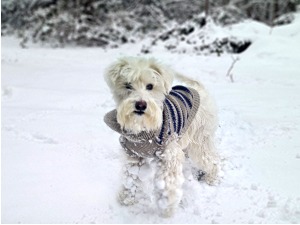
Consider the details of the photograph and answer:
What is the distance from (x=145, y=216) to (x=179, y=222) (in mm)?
275

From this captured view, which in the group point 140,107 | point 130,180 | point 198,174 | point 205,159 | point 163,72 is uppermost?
point 163,72

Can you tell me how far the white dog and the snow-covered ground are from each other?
0.68 ft

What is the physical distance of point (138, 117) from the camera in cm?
286

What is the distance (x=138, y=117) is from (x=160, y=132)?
0.30 meters

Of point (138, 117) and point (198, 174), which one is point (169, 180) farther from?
point (198, 174)

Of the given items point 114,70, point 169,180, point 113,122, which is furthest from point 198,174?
point 114,70

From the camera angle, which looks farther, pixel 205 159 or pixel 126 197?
pixel 205 159

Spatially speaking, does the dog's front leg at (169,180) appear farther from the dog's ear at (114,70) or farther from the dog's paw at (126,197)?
the dog's ear at (114,70)

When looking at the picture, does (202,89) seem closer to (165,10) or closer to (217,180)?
(217,180)

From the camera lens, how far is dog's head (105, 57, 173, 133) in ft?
9.36

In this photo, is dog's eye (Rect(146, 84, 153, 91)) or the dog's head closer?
the dog's head

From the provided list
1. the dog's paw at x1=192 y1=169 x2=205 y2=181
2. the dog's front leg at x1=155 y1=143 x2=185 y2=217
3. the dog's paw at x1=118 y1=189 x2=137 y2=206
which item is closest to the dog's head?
the dog's front leg at x1=155 y1=143 x2=185 y2=217

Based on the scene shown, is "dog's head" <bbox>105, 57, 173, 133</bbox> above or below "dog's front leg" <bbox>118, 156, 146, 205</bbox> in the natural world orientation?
above

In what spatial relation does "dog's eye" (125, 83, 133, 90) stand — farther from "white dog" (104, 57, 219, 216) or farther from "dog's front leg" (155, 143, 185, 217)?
"dog's front leg" (155, 143, 185, 217)
